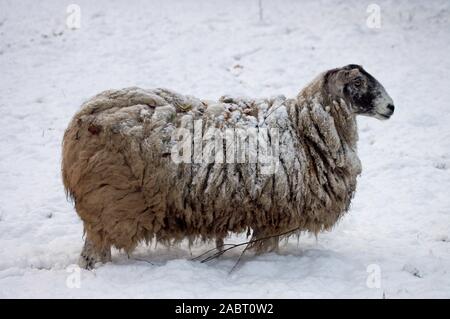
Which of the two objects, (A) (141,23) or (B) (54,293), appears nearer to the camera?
(B) (54,293)

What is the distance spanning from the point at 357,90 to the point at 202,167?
5.92 ft

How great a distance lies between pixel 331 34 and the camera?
11555mm

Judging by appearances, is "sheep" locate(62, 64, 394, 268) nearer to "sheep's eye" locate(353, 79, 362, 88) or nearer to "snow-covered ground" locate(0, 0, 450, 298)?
"sheep's eye" locate(353, 79, 362, 88)

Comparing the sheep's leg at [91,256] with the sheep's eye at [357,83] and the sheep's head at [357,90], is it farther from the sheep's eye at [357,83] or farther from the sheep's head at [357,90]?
the sheep's eye at [357,83]

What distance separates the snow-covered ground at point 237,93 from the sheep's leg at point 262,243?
104 mm

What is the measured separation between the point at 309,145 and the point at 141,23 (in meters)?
7.76

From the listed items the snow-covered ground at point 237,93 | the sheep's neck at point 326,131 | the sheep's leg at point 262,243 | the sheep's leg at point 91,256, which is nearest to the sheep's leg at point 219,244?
the snow-covered ground at point 237,93

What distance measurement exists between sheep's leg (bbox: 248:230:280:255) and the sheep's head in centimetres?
156

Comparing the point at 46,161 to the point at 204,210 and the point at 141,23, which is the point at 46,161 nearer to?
the point at 204,210

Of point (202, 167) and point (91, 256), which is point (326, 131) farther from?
point (91, 256)

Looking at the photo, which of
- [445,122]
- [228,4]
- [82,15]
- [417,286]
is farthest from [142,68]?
[417,286]

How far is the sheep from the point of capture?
478cm

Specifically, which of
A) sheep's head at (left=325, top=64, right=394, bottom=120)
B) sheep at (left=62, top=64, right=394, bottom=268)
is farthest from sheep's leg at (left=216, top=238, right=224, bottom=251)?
sheep's head at (left=325, top=64, right=394, bottom=120)

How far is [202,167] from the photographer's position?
4859mm
